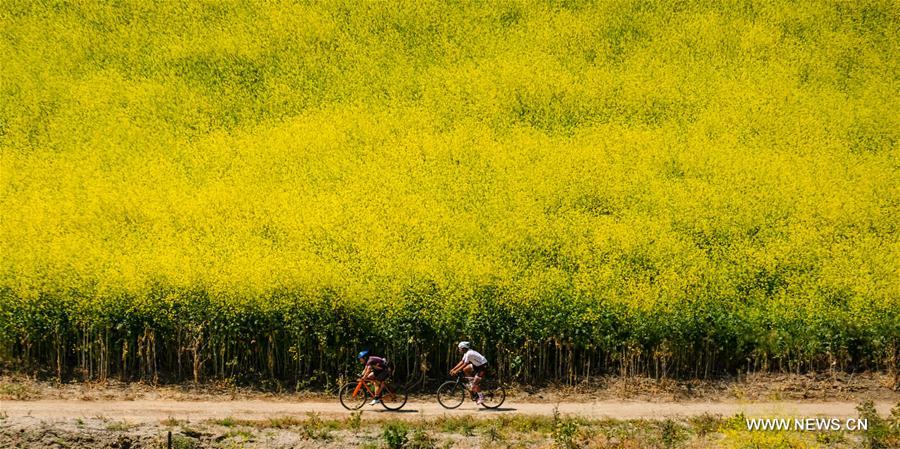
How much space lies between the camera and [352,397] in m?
20.1

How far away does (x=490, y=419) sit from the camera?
59.0ft

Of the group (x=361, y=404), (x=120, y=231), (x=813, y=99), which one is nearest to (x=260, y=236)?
(x=120, y=231)

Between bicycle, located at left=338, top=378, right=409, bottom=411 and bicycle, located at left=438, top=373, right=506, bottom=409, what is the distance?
36.0 inches

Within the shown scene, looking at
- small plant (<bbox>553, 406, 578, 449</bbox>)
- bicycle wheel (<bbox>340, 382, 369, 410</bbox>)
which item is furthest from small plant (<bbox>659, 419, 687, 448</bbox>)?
bicycle wheel (<bbox>340, 382, 369, 410</bbox>)

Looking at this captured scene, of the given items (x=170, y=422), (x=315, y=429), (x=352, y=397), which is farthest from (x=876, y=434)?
(x=170, y=422)

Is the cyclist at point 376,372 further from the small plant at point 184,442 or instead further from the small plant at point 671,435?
the small plant at point 671,435

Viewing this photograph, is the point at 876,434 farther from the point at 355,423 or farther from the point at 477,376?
the point at 355,423

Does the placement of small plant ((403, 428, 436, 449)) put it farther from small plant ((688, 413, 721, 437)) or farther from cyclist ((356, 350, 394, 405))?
Answer: small plant ((688, 413, 721, 437))

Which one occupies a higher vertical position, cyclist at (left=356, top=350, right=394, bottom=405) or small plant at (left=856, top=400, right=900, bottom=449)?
cyclist at (left=356, top=350, right=394, bottom=405)

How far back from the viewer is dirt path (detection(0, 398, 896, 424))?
61.7 ft

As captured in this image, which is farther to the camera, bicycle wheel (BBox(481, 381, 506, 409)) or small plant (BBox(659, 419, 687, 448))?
bicycle wheel (BBox(481, 381, 506, 409))

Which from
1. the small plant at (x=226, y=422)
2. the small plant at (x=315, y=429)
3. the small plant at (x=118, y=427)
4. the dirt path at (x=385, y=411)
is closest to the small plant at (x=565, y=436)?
the dirt path at (x=385, y=411)

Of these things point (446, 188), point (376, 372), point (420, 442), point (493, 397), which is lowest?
point (420, 442)

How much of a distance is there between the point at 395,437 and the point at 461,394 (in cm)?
447
